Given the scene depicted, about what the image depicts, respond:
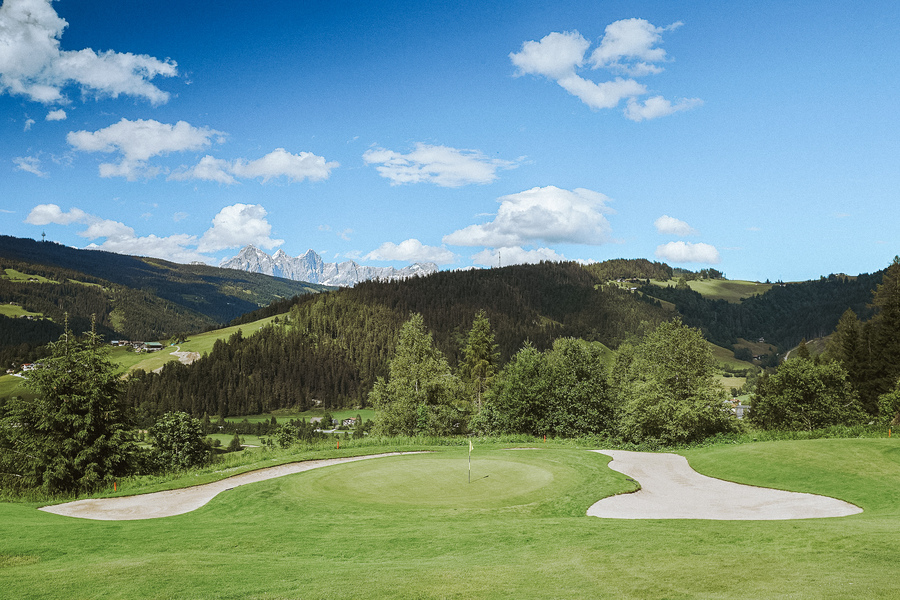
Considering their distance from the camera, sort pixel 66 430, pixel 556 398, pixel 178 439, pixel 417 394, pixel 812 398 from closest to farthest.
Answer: pixel 66 430 → pixel 556 398 → pixel 178 439 → pixel 812 398 → pixel 417 394

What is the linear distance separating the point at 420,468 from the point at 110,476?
16.1m

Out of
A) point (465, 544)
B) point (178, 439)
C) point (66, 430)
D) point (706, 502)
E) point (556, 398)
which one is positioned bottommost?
point (178, 439)

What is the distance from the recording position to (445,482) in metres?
20.2

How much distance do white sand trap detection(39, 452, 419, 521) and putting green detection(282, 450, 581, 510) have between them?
3.52m

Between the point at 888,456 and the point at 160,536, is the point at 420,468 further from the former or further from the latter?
the point at 888,456

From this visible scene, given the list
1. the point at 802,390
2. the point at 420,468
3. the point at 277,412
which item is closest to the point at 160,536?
the point at 420,468

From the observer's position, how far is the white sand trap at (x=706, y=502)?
52.9 feet

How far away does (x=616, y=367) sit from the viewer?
81000 millimetres

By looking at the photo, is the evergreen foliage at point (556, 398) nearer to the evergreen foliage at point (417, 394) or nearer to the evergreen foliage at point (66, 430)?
the evergreen foliage at point (417, 394)

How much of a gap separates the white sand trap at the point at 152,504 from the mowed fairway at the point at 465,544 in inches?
44.1

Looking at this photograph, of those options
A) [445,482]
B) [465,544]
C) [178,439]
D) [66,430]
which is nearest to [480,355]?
[178,439]

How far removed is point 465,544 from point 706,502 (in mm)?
10690

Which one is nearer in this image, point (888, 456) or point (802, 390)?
point (888, 456)

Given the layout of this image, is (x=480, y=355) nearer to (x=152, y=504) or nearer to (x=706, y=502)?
(x=706, y=502)
